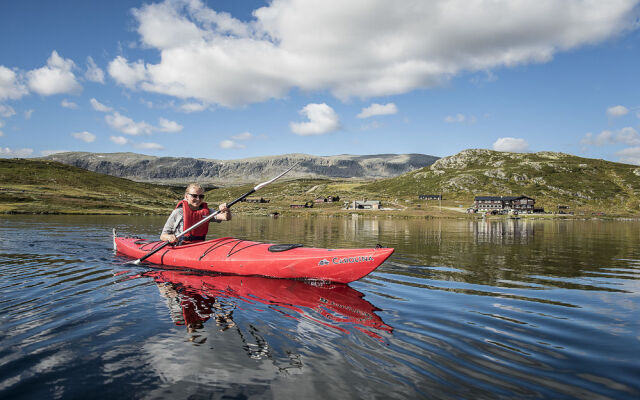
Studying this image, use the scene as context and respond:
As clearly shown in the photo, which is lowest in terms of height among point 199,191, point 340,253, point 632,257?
point 632,257

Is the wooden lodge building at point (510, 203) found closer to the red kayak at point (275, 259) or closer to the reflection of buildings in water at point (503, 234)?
the reflection of buildings in water at point (503, 234)

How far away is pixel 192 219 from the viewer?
1511cm

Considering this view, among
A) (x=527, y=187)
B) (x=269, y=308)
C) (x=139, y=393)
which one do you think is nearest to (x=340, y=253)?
(x=269, y=308)

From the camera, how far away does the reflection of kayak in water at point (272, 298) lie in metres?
8.59

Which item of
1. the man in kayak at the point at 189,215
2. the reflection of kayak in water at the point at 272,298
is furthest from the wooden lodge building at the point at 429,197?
the reflection of kayak in water at the point at 272,298

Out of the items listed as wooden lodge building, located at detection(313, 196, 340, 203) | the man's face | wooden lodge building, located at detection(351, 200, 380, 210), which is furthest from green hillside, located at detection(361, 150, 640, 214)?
the man's face

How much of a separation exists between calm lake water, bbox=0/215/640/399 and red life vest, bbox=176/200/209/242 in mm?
2234

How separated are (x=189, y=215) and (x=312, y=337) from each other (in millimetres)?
9506

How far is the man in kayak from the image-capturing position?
14.5 m

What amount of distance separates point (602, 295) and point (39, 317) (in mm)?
16459

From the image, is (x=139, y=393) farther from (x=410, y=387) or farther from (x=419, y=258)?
(x=419, y=258)

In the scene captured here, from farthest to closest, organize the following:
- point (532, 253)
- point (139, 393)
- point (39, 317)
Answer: point (532, 253)
point (39, 317)
point (139, 393)

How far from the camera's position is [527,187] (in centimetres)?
16550

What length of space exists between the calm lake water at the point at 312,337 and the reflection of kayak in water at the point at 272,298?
0.22ft
